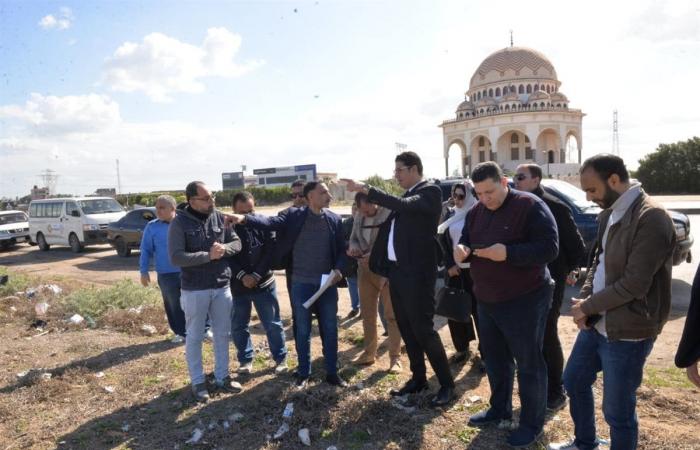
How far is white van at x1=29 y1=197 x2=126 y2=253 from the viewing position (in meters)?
16.6

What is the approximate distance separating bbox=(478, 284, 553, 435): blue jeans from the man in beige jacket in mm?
1632

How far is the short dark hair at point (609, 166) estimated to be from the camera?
266 cm

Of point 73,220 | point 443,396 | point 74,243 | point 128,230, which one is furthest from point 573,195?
point 74,243

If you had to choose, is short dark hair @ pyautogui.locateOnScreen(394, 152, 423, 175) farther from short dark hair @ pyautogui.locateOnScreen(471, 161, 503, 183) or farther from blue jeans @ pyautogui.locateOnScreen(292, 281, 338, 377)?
blue jeans @ pyautogui.locateOnScreen(292, 281, 338, 377)

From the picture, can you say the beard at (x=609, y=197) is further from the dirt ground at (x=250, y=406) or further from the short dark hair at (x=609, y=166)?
the dirt ground at (x=250, y=406)

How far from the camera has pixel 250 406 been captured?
4.17 metres

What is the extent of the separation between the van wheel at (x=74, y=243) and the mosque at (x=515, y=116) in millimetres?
53156

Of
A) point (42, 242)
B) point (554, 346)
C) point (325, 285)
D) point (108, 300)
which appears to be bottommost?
point (108, 300)

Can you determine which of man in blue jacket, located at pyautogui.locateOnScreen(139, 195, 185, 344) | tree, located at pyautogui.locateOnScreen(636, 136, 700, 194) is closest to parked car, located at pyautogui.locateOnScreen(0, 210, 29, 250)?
man in blue jacket, located at pyautogui.locateOnScreen(139, 195, 185, 344)

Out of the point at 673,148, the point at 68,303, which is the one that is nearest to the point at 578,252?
the point at 68,303

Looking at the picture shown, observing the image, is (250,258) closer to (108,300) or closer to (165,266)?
(165,266)

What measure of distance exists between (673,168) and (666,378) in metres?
40.5

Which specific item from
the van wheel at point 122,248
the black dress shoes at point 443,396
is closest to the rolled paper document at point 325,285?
the black dress shoes at point 443,396

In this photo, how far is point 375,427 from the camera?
3.72 meters
